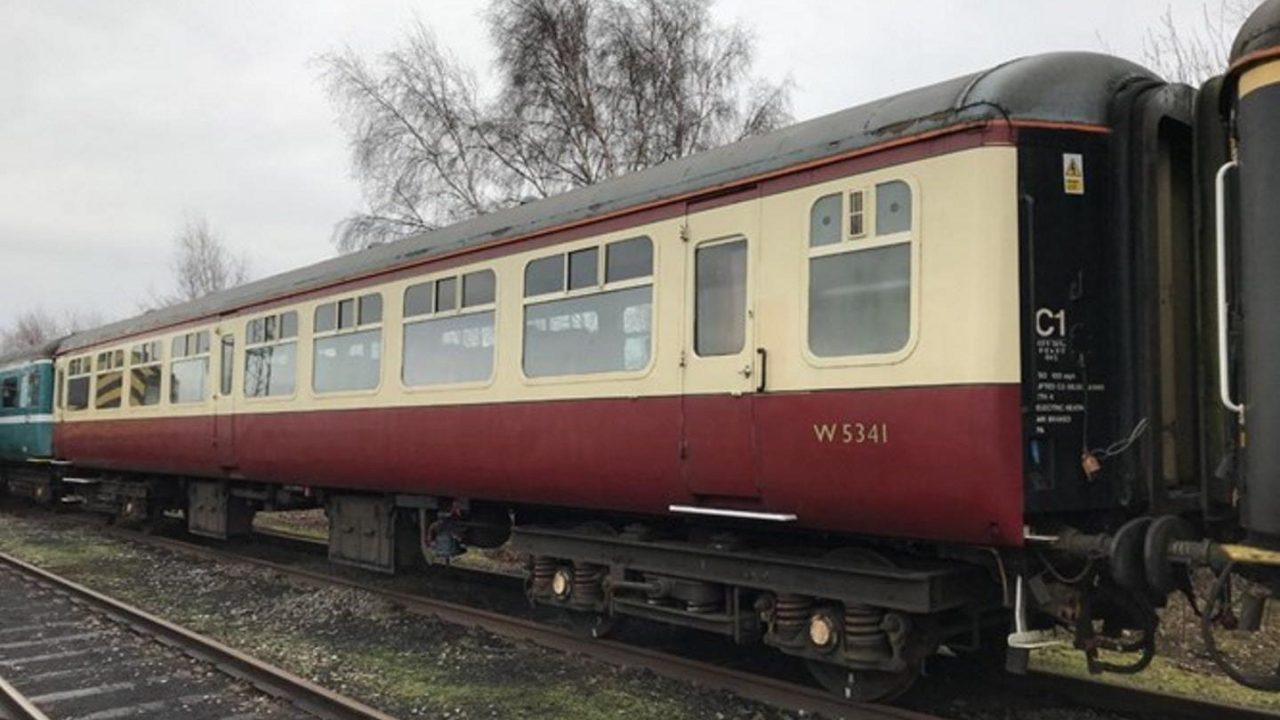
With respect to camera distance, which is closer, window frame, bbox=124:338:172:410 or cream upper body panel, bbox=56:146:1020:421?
cream upper body panel, bbox=56:146:1020:421

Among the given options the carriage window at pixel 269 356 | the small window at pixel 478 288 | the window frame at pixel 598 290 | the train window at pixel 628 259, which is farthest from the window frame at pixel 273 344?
the train window at pixel 628 259

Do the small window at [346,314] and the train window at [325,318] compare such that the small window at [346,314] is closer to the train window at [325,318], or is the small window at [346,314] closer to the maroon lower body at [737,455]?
the train window at [325,318]

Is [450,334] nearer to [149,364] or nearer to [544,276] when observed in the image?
[544,276]

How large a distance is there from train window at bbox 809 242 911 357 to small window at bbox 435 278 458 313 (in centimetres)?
356

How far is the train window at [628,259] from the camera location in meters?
6.33

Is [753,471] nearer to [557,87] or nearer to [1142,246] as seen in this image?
[1142,246]

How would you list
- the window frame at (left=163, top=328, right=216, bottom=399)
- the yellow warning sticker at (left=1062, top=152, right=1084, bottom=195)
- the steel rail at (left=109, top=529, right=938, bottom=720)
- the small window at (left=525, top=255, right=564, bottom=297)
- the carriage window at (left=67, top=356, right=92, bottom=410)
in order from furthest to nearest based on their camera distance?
the carriage window at (left=67, top=356, right=92, bottom=410)
the window frame at (left=163, top=328, right=216, bottom=399)
the small window at (left=525, top=255, right=564, bottom=297)
the steel rail at (left=109, top=529, right=938, bottom=720)
the yellow warning sticker at (left=1062, top=152, right=1084, bottom=195)

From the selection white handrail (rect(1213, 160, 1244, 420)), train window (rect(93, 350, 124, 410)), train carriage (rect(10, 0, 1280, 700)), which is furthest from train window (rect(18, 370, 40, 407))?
white handrail (rect(1213, 160, 1244, 420))

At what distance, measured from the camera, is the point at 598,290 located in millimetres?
6648

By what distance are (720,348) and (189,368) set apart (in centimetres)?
900

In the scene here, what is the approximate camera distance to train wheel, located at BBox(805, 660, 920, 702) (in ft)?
17.8

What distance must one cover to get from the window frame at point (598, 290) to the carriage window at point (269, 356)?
13.0 ft

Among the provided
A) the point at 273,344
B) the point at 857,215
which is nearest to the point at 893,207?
the point at 857,215

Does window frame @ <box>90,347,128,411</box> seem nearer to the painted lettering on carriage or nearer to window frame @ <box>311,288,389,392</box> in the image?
window frame @ <box>311,288,389,392</box>
